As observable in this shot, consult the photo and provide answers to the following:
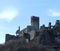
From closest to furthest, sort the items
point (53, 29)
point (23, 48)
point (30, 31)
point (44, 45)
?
point (23, 48) < point (44, 45) < point (53, 29) < point (30, 31)

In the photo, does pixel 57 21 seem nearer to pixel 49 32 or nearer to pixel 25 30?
pixel 49 32

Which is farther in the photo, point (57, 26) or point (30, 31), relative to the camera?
point (30, 31)

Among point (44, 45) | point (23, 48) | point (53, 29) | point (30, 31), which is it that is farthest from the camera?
point (30, 31)

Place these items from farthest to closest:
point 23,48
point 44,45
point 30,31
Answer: point 30,31 → point 44,45 → point 23,48

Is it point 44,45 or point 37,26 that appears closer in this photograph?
point 44,45

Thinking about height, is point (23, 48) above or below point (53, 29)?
A: below

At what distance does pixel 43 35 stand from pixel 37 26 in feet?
30.5

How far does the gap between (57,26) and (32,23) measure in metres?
9.09

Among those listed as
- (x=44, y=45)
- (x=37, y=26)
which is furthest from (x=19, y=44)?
(x=37, y=26)

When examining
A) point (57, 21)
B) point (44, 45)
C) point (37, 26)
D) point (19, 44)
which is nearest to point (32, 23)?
point (37, 26)

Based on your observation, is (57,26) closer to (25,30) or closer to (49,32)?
(49,32)

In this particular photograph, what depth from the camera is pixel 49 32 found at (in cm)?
7550

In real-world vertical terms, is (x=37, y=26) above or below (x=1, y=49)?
above

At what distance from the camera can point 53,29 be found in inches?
3007
